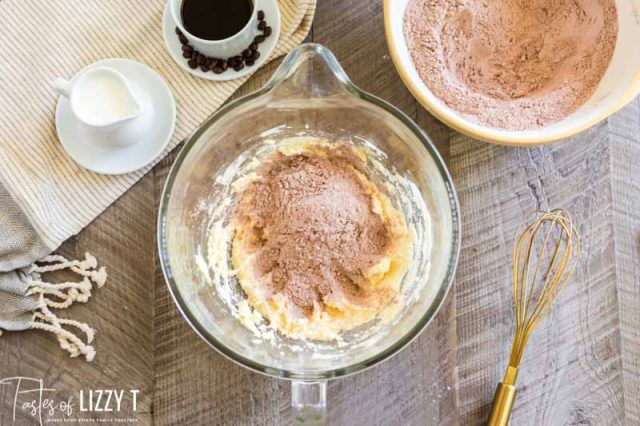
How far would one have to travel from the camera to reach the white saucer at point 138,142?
143 cm

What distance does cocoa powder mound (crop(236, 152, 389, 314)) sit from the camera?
1.30 meters

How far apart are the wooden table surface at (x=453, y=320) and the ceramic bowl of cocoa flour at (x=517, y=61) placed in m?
0.11

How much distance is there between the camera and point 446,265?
4.05 ft

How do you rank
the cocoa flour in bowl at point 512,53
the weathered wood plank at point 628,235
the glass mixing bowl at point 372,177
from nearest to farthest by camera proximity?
the glass mixing bowl at point 372,177 → the cocoa flour in bowl at point 512,53 → the weathered wood plank at point 628,235

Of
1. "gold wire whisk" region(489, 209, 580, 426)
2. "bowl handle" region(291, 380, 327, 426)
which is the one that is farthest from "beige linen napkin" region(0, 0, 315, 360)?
"gold wire whisk" region(489, 209, 580, 426)

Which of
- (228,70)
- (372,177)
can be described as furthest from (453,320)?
(228,70)

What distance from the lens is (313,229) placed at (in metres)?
1.29

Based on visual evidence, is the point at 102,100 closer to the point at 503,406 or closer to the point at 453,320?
the point at 453,320

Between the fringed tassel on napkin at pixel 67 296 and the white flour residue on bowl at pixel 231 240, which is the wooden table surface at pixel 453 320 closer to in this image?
the fringed tassel on napkin at pixel 67 296

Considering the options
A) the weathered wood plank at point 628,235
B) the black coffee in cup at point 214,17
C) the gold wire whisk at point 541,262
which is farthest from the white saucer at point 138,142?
the weathered wood plank at point 628,235

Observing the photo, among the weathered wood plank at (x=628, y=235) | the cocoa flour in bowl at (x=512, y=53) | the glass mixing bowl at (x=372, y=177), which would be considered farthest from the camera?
the weathered wood plank at (x=628, y=235)

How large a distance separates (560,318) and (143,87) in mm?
943

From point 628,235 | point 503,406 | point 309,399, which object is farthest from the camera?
point 628,235

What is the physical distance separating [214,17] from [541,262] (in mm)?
804
